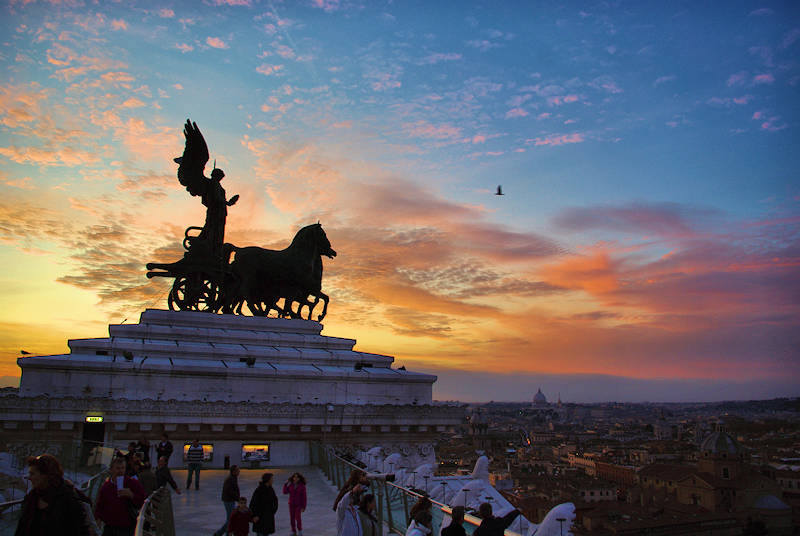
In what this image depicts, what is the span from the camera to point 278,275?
98.2 feet

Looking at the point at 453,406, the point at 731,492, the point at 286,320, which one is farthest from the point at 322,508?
the point at 731,492

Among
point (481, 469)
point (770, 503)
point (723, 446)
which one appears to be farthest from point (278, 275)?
point (723, 446)

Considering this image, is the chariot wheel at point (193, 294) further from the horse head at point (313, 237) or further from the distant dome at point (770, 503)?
the distant dome at point (770, 503)

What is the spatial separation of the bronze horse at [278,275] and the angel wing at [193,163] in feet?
11.9

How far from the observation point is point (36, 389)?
2008cm

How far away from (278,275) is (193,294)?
3963 mm

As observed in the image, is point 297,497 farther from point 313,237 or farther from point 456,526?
point 313,237

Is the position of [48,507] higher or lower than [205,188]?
lower

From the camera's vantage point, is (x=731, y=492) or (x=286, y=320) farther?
(x=731, y=492)

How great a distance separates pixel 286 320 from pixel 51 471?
929 inches

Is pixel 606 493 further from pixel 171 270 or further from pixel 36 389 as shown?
pixel 36 389

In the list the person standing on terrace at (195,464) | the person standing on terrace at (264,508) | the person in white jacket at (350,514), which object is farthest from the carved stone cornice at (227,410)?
the person in white jacket at (350,514)

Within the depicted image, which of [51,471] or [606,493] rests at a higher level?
[51,471]

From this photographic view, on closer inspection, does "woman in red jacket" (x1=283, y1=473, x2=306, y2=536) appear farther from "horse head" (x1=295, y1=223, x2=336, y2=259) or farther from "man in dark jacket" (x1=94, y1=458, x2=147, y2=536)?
"horse head" (x1=295, y1=223, x2=336, y2=259)
